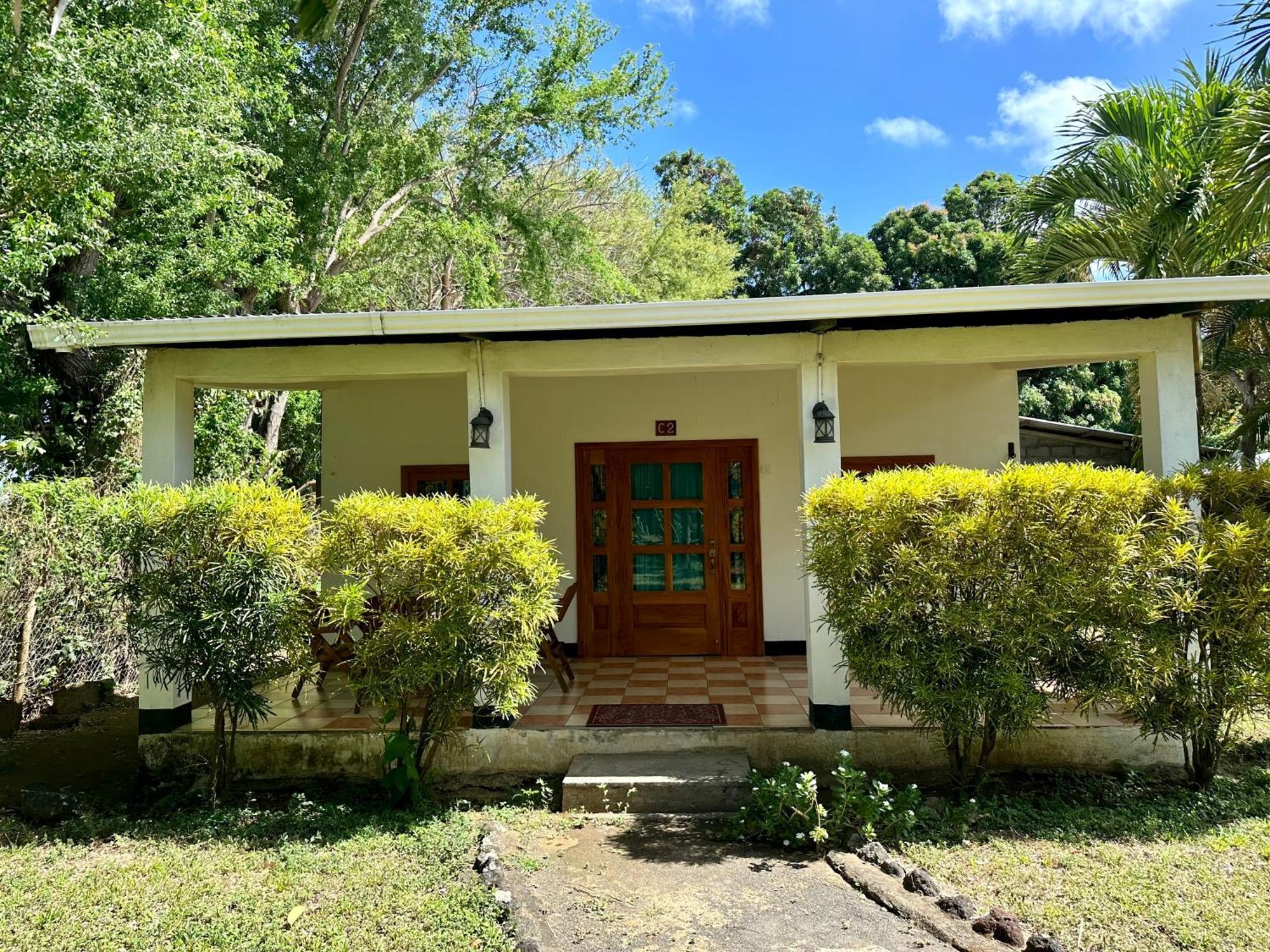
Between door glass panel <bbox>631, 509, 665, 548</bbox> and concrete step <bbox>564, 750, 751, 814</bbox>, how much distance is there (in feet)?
A: 11.3

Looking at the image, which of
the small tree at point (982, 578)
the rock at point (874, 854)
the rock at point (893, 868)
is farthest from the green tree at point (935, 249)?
the rock at point (893, 868)

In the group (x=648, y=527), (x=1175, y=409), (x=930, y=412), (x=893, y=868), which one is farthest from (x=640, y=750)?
(x=930, y=412)

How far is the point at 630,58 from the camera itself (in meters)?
16.4

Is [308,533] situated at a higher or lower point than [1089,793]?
higher

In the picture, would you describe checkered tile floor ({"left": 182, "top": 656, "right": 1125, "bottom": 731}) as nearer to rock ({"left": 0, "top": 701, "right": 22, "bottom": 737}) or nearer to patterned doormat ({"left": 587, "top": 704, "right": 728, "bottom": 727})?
patterned doormat ({"left": 587, "top": 704, "right": 728, "bottom": 727})

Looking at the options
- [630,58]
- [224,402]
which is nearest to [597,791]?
[224,402]

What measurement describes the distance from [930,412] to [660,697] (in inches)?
169

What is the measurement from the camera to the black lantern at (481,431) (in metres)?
5.72

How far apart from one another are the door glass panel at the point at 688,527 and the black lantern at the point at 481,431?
3.11 m

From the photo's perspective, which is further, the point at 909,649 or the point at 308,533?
the point at 308,533

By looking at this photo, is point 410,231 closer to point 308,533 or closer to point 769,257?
point 308,533

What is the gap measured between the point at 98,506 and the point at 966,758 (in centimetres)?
571

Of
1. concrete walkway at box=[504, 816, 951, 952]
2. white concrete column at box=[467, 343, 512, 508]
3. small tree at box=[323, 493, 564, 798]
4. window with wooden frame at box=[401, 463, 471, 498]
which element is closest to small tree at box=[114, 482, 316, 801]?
small tree at box=[323, 493, 564, 798]

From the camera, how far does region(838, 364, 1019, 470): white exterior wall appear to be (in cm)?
838
